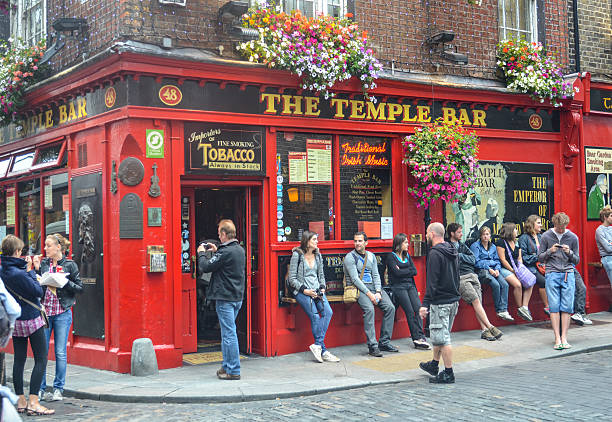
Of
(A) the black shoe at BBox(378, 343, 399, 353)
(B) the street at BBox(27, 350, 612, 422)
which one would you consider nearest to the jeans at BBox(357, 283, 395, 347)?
(A) the black shoe at BBox(378, 343, 399, 353)

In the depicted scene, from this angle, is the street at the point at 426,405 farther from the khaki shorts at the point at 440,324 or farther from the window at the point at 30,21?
the window at the point at 30,21

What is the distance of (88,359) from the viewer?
10.1m

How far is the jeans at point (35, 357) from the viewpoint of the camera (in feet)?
24.5

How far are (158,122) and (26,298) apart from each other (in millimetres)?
3308

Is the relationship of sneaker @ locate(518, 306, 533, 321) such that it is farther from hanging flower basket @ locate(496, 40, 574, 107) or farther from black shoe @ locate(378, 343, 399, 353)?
hanging flower basket @ locate(496, 40, 574, 107)

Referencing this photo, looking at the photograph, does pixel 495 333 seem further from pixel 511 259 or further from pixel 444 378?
pixel 444 378

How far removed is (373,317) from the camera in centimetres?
1033

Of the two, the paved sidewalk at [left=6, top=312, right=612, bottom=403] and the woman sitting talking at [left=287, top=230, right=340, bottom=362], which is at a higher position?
the woman sitting talking at [left=287, top=230, right=340, bottom=362]

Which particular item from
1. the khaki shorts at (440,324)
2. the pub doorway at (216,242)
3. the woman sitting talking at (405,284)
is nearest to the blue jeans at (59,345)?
the pub doorway at (216,242)

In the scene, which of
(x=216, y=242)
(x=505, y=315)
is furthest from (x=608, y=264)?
(x=216, y=242)

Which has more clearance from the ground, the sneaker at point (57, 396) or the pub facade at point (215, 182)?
the pub facade at point (215, 182)

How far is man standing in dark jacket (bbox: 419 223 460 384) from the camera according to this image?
8.36 metres

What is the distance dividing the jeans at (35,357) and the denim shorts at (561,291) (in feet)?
23.9

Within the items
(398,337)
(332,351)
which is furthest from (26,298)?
(398,337)
